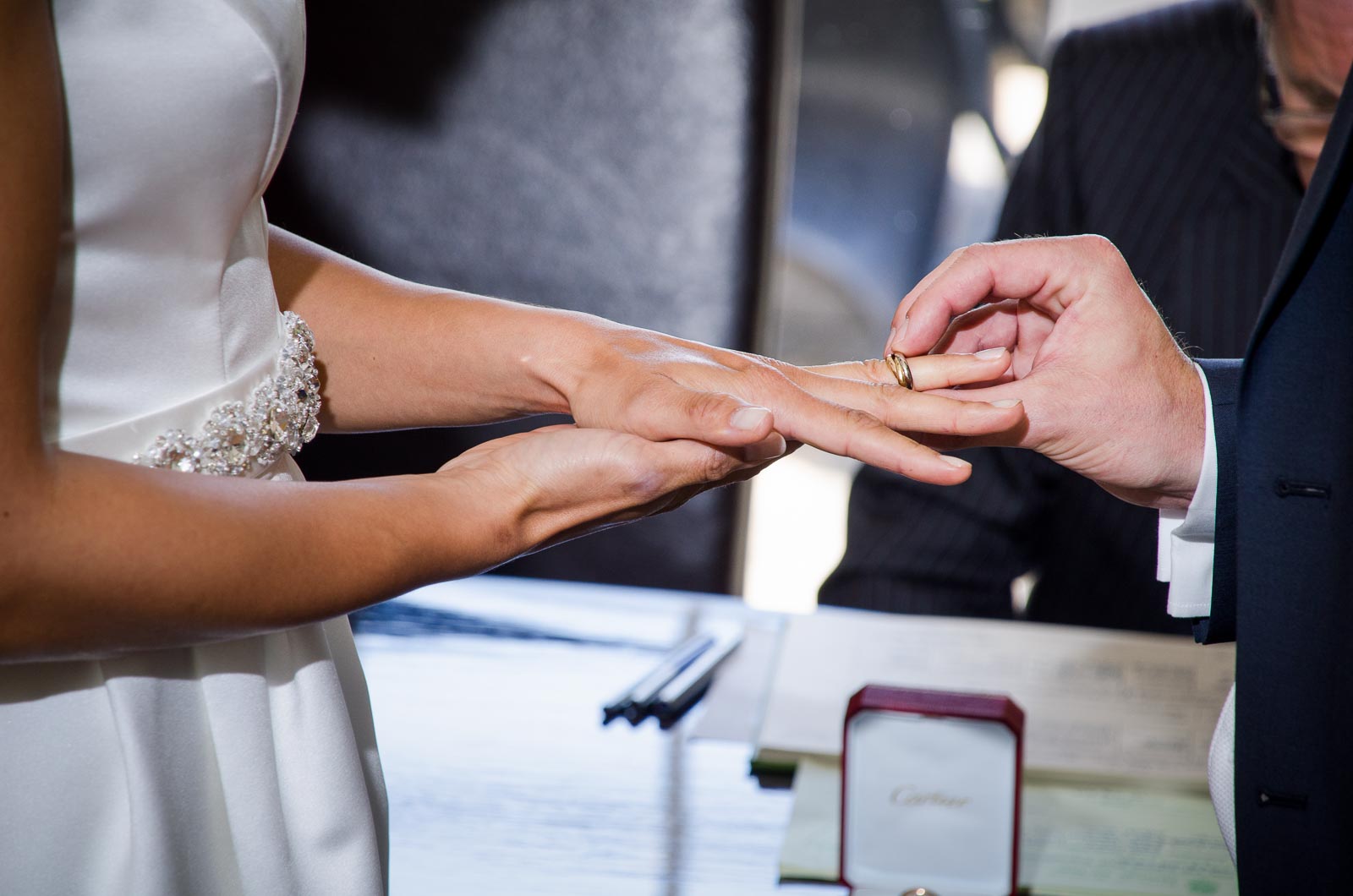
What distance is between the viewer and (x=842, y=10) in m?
3.16

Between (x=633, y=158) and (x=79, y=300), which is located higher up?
(x=633, y=158)

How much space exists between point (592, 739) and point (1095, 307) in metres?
0.52

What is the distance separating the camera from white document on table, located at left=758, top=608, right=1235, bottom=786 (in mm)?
930

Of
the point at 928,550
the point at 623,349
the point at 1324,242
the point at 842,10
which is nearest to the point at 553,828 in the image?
the point at 623,349

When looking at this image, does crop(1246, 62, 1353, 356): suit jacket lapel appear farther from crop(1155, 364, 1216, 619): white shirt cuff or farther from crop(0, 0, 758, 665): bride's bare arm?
crop(0, 0, 758, 665): bride's bare arm

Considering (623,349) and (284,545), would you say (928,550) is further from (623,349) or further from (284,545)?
(284,545)

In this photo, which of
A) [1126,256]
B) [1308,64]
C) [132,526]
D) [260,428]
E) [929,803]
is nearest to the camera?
[132,526]

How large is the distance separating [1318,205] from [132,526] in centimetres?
67

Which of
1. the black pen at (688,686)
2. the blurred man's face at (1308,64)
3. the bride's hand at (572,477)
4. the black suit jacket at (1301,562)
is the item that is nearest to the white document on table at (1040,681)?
the black pen at (688,686)

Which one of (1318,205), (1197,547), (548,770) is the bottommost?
(548,770)

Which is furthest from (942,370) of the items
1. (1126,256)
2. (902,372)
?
(1126,256)

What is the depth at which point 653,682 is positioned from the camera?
1031 mm

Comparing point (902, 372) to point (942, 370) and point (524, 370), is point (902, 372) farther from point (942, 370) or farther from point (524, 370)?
point (524, 370)

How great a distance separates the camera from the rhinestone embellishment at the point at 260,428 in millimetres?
604
